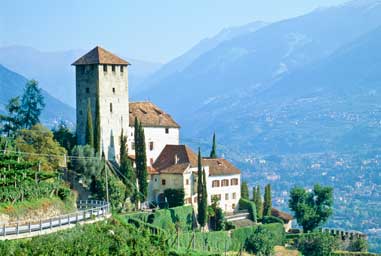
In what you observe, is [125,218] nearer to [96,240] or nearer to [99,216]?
[99,216]

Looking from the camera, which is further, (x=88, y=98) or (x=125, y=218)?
(x=88, y=98)

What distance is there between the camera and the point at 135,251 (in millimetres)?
57938

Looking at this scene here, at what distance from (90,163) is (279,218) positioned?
78.4 ft

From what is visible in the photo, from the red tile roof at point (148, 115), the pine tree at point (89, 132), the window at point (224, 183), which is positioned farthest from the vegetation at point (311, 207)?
the pine tree at point (89, 132)

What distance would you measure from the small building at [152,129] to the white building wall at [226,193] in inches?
230

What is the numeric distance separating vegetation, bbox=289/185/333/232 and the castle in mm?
8327

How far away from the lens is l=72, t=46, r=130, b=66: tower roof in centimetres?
8281

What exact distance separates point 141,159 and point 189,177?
533cm

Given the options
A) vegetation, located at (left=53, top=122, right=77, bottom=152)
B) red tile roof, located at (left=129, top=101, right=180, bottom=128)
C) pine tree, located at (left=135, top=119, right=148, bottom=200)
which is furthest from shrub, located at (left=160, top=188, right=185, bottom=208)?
vegetation, located at (left=53, top=122, right=77, bottom=152)

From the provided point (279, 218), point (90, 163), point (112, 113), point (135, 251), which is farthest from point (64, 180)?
point (279, 218)

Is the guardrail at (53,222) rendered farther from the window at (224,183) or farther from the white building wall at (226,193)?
the window at (224,183)

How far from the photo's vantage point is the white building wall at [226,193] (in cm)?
8538

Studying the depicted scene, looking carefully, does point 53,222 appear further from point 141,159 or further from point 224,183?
point 224,183

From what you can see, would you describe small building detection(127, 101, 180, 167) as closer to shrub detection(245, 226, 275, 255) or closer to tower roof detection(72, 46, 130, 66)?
tower roof detection(72, 46, 130, 66)
